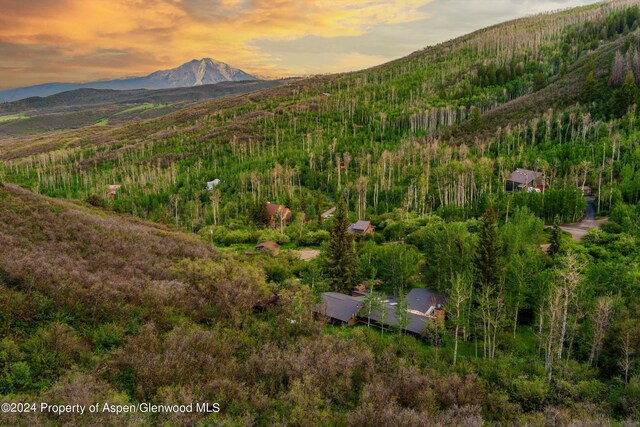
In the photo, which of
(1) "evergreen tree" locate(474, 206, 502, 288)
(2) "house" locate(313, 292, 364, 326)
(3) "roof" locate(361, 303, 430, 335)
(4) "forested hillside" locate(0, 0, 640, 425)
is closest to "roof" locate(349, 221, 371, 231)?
(4) "forested hillside" locate(0, 0, 640, 425)

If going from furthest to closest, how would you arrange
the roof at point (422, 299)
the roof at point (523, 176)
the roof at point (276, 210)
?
1. the roof at point (276, 210)
2. the roof at point (523, 176)
3. the roof at point (422, 299)

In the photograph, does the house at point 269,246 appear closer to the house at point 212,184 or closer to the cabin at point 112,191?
the house at point 212,184

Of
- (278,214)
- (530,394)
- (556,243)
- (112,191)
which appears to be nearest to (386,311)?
(530,394)

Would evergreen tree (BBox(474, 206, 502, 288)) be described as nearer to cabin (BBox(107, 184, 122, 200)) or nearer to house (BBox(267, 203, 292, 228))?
house (BBox(267, 203, 292, 228))

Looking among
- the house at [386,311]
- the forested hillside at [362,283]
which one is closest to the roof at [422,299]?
the house at [386,311]

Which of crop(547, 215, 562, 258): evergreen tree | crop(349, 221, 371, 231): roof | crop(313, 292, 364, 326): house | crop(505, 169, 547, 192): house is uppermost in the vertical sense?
crop(505, 169, 547, 192): house

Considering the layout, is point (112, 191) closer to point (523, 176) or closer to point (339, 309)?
point (339, 309)
